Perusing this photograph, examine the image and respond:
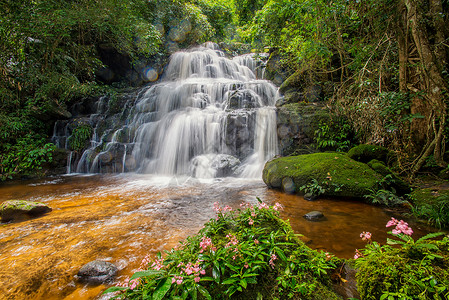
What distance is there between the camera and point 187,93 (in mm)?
12414

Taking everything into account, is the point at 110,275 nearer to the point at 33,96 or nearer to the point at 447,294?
the point at 447,294

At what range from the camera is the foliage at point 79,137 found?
33.9 feet

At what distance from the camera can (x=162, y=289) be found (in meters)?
1.37

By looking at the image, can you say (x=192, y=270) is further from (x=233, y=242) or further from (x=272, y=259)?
(x=272, y=259)

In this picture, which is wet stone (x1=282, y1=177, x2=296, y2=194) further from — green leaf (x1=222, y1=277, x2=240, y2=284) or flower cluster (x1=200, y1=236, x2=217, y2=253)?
green leaf (x1=222, y1=277, x2=240, y2=284)

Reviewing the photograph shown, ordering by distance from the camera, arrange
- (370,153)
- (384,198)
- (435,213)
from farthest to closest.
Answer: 1. (370,153)
2. (384,198)
3. (435,213)

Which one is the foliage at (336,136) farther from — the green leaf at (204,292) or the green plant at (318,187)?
the green leaf at (204,292)

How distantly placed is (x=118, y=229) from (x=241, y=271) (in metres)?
2.92

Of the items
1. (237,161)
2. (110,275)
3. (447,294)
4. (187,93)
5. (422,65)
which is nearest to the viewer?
(447,294)

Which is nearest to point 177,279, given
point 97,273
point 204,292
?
point 204,292

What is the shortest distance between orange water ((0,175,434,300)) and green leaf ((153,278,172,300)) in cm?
125

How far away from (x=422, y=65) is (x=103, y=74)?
18.9m

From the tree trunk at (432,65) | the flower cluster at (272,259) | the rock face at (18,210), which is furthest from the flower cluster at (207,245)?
the tree trunk at (432,65)

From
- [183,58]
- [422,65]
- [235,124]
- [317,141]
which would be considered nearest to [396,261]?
[422,65]
